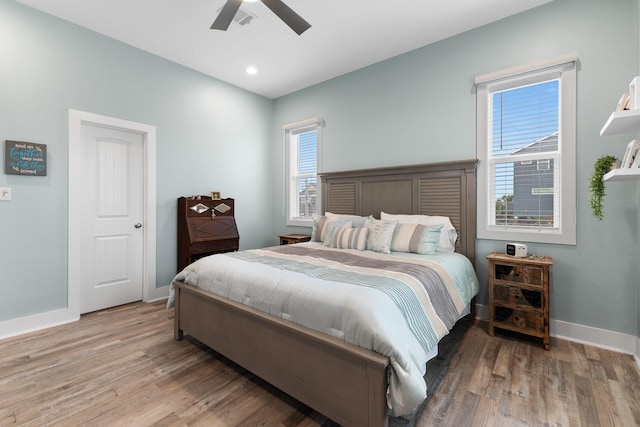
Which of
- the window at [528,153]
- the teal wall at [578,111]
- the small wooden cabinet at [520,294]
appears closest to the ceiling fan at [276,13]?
the teal wall at [578,111]

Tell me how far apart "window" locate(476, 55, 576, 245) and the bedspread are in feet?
2.33

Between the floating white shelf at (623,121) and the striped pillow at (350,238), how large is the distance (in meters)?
1.96

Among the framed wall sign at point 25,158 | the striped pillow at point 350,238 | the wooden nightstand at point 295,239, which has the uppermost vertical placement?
the framed wall sign at point 25,158

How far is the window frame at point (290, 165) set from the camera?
4.38 metres

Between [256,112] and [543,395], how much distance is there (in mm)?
4742

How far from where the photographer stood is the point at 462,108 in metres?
3.08

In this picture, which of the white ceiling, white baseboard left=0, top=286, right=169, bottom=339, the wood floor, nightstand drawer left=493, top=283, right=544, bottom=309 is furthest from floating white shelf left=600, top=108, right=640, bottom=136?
white baseboard left=0, top=286, right=169, bottom=339

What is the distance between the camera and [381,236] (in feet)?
9.53

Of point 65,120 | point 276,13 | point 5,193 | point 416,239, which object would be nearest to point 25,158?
point 5,193

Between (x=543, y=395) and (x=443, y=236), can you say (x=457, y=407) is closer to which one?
(x=543, y=395)

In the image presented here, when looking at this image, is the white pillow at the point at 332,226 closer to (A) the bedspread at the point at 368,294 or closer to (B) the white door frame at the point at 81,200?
(A) the bedspread at the point at 368,294

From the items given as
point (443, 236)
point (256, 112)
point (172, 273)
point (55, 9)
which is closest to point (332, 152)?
point (256, 112)

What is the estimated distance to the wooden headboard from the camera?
3002 millimetres

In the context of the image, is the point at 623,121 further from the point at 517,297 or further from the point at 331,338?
the point at 331,338
